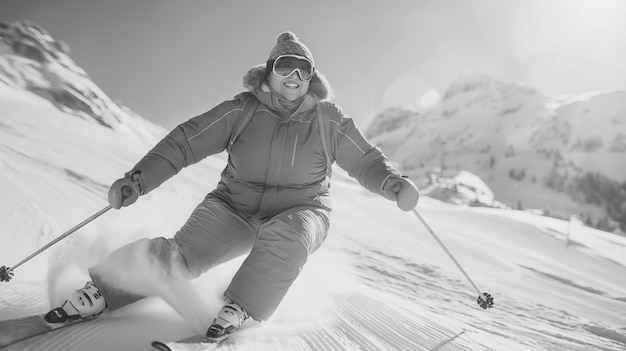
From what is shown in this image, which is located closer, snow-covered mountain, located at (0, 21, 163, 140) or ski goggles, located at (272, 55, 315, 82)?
ski goggles, located at (272, 55, 315, 82)

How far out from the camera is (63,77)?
112 feet

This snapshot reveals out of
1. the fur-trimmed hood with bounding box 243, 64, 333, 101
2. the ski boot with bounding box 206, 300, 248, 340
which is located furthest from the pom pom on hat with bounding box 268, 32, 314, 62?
the ski boot with bounding box 206, 300, 248, 340

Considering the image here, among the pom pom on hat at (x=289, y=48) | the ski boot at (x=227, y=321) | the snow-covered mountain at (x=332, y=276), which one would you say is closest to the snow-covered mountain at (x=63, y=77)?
the snow-covered mountain at (x=332, y=276)

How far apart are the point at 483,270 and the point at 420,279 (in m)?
0.90

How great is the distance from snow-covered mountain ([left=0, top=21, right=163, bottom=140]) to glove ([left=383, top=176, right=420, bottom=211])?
3049cm

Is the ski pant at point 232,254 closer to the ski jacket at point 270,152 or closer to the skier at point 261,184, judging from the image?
the skier at point 261,184

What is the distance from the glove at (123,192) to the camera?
4.54ft

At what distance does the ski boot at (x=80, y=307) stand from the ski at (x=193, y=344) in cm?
32

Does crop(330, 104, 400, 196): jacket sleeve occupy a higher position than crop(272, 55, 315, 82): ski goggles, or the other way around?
crop(272, 55, 315, 82): ski goggles

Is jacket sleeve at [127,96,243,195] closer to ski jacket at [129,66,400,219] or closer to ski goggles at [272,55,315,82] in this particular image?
ski jacket at [129,66,400,219]

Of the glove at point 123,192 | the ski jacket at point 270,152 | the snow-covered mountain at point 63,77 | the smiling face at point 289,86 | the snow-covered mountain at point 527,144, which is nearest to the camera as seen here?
the glove at point 123,192

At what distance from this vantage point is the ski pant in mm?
1260

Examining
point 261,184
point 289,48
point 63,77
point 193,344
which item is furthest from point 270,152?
point 63,77

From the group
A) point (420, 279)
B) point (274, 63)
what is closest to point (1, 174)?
point (274, 63)
